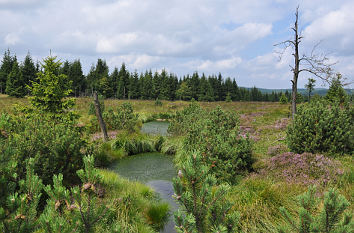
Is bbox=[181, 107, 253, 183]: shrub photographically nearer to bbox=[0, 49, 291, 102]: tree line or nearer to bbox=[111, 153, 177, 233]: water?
bbox=[111, 153, 177, 233]: water

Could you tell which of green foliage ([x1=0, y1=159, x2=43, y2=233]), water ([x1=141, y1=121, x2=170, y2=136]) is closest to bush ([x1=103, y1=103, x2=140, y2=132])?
water ([x1=141, y1=121, x2=170, y2=136])

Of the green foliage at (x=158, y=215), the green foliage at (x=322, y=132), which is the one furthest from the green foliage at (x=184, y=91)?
the green foliage at (x=158, y=215)

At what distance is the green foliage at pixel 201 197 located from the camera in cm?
235

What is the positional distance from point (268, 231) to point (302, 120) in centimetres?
425

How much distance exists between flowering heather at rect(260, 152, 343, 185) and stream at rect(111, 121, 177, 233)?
2.94 metres

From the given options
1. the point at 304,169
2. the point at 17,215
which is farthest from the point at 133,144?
the point at 17,215

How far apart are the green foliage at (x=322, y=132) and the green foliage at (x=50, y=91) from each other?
31.2 feet

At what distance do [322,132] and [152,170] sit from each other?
19.7 feet

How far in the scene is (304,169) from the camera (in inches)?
249

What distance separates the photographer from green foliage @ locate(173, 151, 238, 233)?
2346mm

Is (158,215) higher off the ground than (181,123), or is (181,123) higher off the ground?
(181,123)

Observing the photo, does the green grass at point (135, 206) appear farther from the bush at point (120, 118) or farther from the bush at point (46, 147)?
the bush at point (120, 118)

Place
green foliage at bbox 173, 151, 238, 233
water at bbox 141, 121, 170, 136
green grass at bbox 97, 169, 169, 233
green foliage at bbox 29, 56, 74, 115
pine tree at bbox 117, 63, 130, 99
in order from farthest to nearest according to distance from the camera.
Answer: pine tree at bbox 117, 63, 130, 99 < water at bbox 141, 121, 170, 136 < green foliage at bbox 29, 56, 74, 115 < green grass at bbox 97, 169, 169, 233 < green foliage at bbox 173, 151, 238, 233

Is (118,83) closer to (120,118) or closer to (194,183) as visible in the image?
(120,118)
